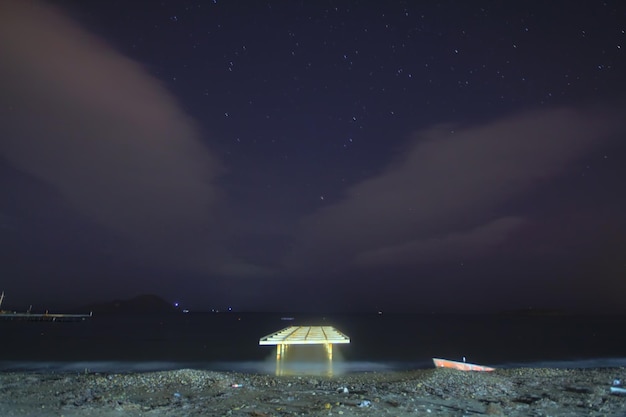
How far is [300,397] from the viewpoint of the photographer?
51.1 ft

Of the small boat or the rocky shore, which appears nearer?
the rocky shore

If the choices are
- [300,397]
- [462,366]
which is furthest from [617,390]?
[300,397]

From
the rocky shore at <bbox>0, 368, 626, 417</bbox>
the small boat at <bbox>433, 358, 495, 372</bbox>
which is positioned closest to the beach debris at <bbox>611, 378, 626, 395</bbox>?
the rocky shore at <bbox>0, 368, 626, 417</bbox>

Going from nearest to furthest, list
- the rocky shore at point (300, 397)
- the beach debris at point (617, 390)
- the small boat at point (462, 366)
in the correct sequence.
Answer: the rocky shore at point (300, 397) → the beach debris at point (617, 390) → the small boat at point (462, 366)

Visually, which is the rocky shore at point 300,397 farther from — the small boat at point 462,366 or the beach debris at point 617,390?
the small boat at point 462,366

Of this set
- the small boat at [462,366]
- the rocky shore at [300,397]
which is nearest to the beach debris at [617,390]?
the rocky shore at [300,397]

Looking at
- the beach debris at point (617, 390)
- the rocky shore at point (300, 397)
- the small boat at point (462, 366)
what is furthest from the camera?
the small boat at point (462, 366)

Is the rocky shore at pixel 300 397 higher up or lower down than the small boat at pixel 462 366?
lower down

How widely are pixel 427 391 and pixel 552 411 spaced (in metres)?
4.86

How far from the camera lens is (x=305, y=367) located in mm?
30609

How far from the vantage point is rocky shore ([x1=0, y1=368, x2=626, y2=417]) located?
1334 centimetres

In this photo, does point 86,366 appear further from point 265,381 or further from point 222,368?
point 265,381

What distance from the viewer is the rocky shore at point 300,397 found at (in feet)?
43.8

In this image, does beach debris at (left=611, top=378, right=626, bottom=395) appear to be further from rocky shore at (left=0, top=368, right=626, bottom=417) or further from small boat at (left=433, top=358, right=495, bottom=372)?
small boat at (left=433, top=358, right=495, bottom=372)
